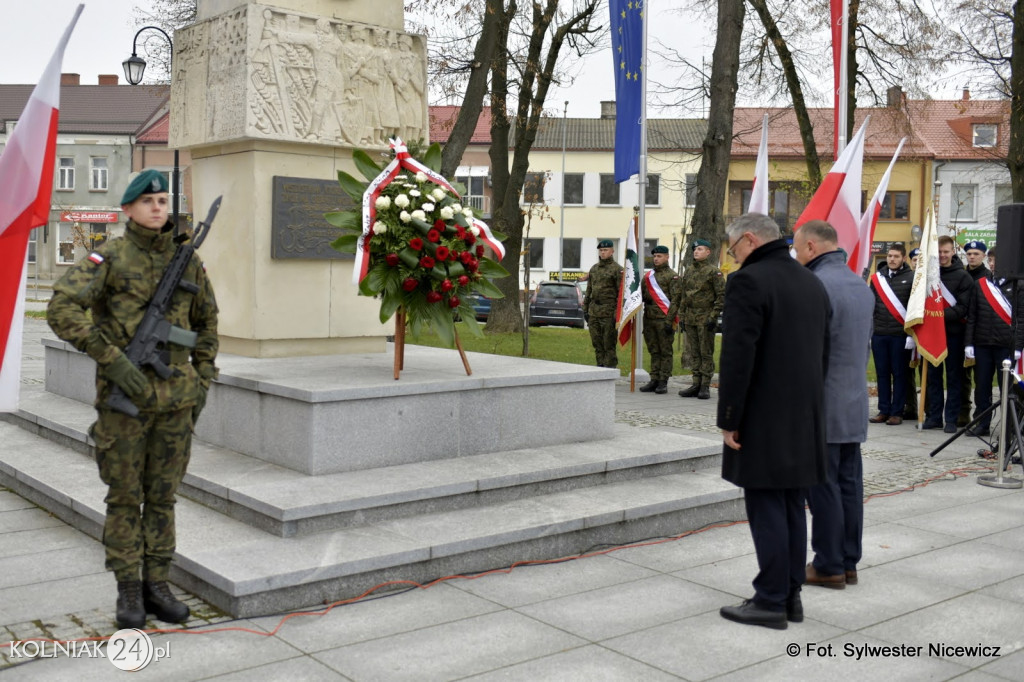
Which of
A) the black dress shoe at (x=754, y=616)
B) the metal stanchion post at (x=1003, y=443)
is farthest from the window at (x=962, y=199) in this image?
the black dress shoe at (x=754, y=616)

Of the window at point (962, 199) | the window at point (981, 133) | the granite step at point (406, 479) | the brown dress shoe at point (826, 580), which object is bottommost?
the brown dress shoe at point (826, 580)

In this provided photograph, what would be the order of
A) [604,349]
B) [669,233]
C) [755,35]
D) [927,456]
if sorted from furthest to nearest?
[669,233] → [755,35] → [604,349] → [927,456]

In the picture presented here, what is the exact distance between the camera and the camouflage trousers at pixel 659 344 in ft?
48.0

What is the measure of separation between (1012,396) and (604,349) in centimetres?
641

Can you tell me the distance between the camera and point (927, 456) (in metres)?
10.5

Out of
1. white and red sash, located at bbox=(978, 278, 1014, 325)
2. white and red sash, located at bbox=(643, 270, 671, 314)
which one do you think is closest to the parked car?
white and red sash, located at bbox=(643, 270, 671, 314)

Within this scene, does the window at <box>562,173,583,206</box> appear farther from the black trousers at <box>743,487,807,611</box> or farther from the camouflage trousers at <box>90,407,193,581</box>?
the camouflage trousers at <box>90,407,193,581</box>

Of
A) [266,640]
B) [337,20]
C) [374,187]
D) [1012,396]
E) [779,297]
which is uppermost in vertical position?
[337,20]

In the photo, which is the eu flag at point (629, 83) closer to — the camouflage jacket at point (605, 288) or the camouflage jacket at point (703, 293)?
the camouflage jacket at point (605, 288)

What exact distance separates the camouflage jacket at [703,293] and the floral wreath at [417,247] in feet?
22.5

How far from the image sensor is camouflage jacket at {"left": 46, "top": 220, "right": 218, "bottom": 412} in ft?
15.3

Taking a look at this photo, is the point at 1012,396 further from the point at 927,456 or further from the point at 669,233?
the point at 669,233

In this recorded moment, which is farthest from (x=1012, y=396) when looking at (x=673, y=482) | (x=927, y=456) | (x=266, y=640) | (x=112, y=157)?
(x=112, y=157)

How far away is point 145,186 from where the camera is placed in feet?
16.0
